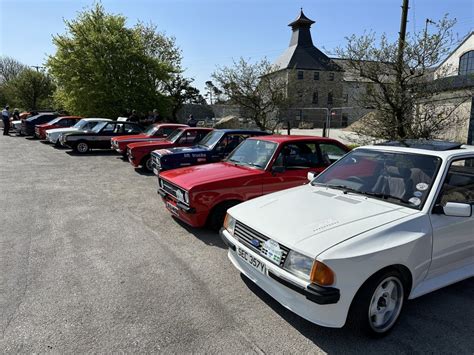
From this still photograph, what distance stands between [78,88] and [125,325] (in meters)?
22.9

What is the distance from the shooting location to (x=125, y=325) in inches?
121

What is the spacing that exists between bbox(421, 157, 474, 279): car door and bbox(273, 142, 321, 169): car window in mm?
2560

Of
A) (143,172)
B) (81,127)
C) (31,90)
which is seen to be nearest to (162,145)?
(143,172)

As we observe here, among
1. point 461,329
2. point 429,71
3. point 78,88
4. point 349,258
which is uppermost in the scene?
point 78,88

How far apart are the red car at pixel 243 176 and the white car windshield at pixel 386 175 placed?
1.34 m

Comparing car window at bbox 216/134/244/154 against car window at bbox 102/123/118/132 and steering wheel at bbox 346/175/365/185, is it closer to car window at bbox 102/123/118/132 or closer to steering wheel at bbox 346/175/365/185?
steering wheel at bbox 346/175/365/185

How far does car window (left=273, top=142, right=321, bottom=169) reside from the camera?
18.9 ft

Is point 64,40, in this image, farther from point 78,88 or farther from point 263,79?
point 263,79

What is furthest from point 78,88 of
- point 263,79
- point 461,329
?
point 461,329

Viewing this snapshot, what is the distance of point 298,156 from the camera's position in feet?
19.5

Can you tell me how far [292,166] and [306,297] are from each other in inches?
133

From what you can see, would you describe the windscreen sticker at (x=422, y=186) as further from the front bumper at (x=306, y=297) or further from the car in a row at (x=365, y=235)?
the front bumper at (x=306, y=297)

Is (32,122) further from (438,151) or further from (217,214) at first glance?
(438,151)

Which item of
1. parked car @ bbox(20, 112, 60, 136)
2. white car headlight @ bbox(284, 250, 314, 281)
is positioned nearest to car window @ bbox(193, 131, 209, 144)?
white car headlight @ bbox(284, 250, 314, 281)
